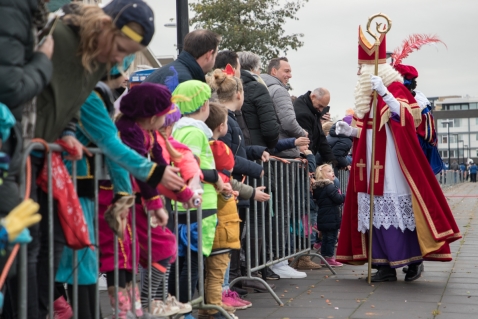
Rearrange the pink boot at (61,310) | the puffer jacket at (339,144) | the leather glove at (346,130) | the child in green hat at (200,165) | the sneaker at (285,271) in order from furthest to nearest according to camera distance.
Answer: the puffer jacket at (339,144) → the leather glove at (346,130) → the sneaker at (285,271) → the child in green hat at (200,165) → the pink boot at (61,310)

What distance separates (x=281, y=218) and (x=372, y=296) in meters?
1.21

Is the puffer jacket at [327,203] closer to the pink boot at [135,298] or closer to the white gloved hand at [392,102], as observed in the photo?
the white gloved hand at [392,102]

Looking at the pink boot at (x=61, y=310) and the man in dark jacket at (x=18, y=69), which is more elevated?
the man in dark jacket at (x=18, y=69)

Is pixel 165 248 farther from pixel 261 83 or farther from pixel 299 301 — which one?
pixel 261 83

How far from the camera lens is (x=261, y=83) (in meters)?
7.90

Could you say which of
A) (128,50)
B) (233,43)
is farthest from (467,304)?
(233,43)

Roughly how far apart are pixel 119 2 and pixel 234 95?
305cm

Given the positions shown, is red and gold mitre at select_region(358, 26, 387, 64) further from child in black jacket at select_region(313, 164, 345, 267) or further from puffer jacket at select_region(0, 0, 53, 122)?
puffer jacket at select_region(0, 0, 53, 122)

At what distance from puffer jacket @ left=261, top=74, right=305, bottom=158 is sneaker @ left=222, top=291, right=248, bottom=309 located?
7.93 ft

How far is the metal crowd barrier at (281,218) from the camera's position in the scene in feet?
23.7

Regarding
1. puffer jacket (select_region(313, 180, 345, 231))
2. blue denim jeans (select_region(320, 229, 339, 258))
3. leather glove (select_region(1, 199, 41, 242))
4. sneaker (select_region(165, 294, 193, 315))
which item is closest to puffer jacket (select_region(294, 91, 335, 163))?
puffer jacket (select_region(313, 180, 345, 231))

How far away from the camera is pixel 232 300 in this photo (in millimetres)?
6551

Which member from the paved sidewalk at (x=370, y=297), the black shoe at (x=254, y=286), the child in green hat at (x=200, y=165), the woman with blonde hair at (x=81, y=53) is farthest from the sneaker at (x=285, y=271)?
the woman with blonde hair at (x=81, y=53)

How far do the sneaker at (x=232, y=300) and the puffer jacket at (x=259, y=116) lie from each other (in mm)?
1658
